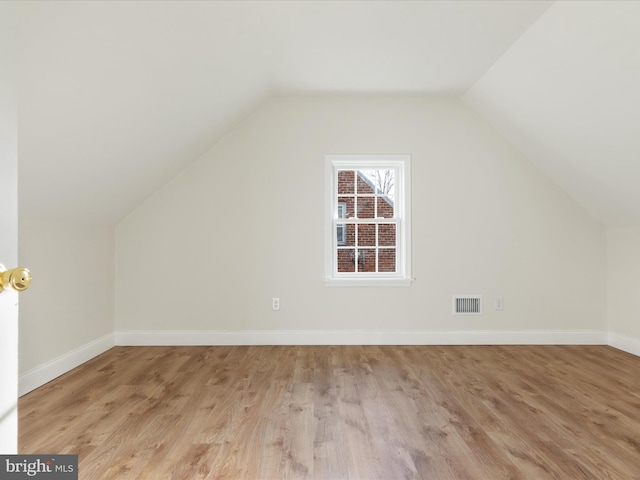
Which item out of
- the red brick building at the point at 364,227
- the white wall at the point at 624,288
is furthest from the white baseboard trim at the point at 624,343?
the red brick building at the point at 364,227

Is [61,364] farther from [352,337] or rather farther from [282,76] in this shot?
[282,76]

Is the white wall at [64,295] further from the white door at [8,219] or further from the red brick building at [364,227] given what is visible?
the white door at [8,219]

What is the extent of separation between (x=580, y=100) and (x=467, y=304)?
7.55 feet

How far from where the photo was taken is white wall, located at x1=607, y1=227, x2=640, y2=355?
4.29 metres

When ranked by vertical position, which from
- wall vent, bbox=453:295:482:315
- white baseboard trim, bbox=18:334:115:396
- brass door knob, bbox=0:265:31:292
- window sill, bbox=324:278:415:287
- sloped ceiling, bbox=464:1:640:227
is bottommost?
white baseboard trim, bbox=18:334:115:396

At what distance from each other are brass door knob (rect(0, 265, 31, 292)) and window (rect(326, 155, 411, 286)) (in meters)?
3.94

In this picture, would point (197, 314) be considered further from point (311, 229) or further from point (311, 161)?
point (311, 161)

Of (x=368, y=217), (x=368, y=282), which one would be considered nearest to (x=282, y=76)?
(x=368, y=217)

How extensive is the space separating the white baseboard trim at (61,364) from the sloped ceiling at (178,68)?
118 centimetres

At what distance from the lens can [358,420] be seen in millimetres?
2717

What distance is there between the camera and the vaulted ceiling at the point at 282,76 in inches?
91.6

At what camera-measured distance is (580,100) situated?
324 cm

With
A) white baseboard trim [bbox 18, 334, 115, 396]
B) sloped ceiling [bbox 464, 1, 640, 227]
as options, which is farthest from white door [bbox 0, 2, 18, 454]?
sloped ceiling [bbox 464, 1, 640, 227]

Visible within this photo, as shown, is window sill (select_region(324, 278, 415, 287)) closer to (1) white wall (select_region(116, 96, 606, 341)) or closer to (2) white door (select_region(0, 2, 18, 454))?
(1) white wall (select_region(116, 96, 606, 341))
